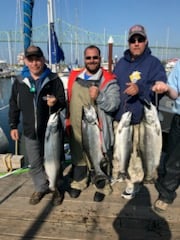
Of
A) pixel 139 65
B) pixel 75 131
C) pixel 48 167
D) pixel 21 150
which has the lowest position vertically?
pixel 21 150

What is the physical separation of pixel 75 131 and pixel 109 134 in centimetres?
52

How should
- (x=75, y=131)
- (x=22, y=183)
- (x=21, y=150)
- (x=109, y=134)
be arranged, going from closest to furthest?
(x=109, y=134), (x=75, y=131), (x=22, y=183), (x=21, y=150)

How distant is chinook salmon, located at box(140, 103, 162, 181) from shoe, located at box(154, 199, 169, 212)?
1.91ft

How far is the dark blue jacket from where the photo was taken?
332cm

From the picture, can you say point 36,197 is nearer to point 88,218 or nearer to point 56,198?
point 56,198

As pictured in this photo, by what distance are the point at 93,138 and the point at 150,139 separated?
661 millimetres

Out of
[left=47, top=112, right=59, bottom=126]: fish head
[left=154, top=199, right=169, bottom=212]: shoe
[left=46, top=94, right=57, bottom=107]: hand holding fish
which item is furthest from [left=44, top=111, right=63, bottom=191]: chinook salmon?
[left=154, top=199, right=169, bottom=212]: shoe

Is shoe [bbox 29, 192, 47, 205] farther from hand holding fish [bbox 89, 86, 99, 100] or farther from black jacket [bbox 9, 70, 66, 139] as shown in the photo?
hand holding fish [bbox 89, 86, 99, 100]

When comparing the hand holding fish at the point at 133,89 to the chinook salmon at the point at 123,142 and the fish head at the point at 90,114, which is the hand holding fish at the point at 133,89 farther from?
the fish head at the point at 90,114

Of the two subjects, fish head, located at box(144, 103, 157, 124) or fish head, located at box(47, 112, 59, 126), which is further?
fish head, located at box(47, 112, 59, 126)

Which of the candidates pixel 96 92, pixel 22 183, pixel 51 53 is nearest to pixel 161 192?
pixel 96 92

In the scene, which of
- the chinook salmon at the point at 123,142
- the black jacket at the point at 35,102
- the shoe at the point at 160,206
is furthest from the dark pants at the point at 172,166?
the black jacket at the point at 35,102

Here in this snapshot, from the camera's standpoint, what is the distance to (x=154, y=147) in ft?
10.2

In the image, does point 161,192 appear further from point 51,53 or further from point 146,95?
point 51,53
